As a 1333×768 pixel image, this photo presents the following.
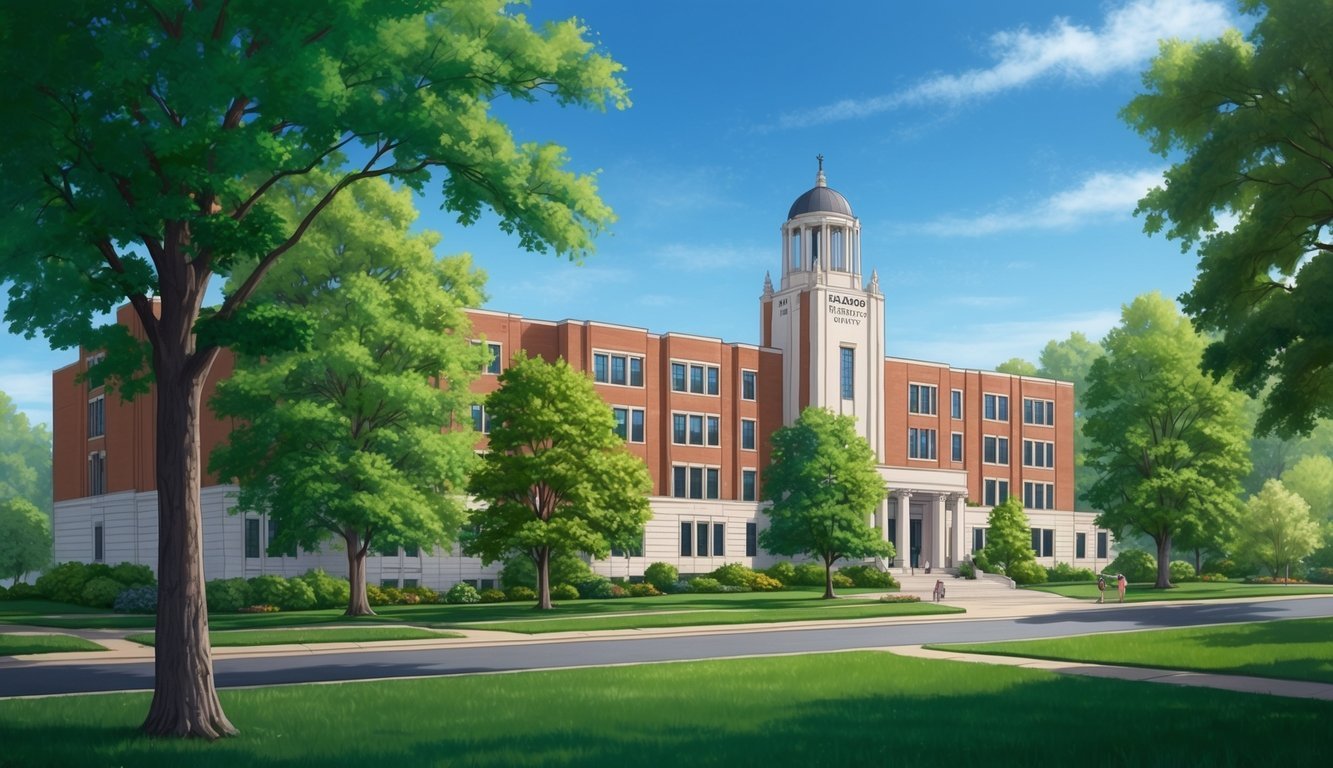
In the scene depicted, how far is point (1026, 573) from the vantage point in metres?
71.7

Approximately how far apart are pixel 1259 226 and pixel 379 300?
25.0 meters

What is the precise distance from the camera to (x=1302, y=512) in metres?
78.9

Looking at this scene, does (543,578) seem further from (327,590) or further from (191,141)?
(191,141)

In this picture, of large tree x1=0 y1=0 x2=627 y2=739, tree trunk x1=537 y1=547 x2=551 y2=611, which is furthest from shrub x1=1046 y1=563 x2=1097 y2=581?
large tree x1=0 y1=0 x2=627 y2=739

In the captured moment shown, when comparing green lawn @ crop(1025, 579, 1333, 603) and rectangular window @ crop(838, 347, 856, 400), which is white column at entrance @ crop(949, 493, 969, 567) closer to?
green lawn @ crop(1025, 579, 1333, 603)

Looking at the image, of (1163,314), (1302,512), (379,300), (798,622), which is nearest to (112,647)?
(379,300)

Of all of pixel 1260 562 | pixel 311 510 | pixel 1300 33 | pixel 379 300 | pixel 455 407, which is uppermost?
pixel 1300 33

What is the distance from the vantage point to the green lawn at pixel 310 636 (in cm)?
3120

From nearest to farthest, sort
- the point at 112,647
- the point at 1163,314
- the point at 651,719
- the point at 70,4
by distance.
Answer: the point at 70,4 < the point at 651,719 < the point at 112,647 < the point at 1163,314

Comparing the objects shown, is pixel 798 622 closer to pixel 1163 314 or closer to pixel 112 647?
pixel 112 647

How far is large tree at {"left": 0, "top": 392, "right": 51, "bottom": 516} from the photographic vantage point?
147875 mm

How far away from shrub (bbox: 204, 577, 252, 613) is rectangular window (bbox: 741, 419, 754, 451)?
108 ft

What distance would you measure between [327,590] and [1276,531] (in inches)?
2304

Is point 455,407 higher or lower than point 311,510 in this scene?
higher
